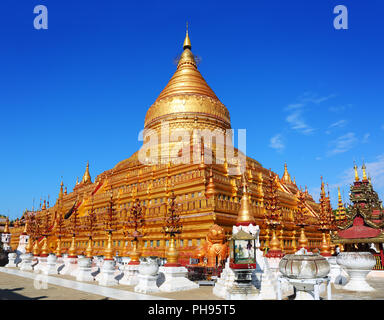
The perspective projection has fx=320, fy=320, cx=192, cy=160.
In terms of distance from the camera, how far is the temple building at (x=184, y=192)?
28.2 metres

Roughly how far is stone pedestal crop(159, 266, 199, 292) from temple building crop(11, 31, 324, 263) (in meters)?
5.04

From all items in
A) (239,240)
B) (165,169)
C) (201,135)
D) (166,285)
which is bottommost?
(166,285)

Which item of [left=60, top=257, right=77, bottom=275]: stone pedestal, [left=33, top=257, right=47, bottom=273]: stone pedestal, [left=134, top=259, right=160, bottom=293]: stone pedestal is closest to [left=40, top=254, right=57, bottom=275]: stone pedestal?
[left=33, top=257, right=47, bottom=273]: stone pedestal

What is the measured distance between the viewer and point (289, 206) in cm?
3969

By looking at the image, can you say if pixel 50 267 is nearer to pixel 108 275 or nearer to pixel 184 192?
pixel 108 275

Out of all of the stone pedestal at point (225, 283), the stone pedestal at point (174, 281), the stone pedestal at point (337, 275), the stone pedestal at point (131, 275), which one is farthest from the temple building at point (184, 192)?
the stone pedestal at point (131, 275)

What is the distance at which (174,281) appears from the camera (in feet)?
52.4

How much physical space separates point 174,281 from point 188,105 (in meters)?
32.2

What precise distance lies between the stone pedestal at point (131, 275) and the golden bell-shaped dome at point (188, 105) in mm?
27188

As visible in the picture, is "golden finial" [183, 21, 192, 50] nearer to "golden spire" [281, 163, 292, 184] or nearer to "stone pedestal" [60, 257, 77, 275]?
"golden spire" [281, 163, 292, 184]
